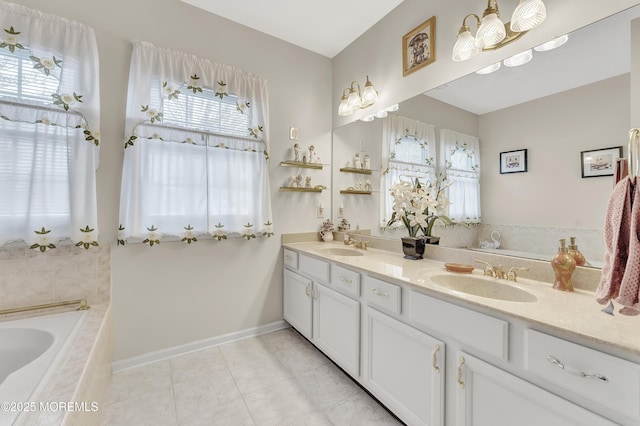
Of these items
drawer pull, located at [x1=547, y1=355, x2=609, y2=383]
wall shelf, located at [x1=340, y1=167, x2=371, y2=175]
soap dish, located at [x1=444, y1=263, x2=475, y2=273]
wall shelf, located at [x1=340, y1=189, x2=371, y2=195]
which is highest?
wall shelf, located at [x1=340, y1=167, x2=371, y2=175]

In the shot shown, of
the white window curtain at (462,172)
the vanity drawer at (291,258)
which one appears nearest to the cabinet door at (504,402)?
the white window curtain at (462,172)

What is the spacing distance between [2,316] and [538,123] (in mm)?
3195

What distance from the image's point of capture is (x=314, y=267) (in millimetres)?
2084

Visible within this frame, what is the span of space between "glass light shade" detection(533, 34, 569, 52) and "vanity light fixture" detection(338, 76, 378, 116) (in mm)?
1166

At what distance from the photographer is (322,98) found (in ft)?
9.27

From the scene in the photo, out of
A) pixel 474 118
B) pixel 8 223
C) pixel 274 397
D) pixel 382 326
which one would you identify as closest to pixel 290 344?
pixel 274 397

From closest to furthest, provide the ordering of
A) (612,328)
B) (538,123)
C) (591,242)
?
(612,328)
(591,242)
(538,123)

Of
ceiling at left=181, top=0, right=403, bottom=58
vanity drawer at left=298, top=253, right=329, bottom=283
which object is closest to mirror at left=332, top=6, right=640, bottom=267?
vanity drawer at left=298, top=253, right=329, bottom=283

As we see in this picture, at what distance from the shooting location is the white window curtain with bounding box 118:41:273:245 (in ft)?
6.16

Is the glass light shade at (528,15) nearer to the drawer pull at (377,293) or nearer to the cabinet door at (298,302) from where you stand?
the drawer pull at (377,293)

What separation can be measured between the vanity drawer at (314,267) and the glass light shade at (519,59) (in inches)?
63.2

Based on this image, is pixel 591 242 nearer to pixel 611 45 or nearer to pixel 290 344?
pixel 611 45

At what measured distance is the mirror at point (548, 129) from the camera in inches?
45.9

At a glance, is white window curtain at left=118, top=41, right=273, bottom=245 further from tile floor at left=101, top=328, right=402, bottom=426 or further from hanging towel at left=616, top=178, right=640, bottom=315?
hanging towel at left=616, top=178, right=640, bottom=315
